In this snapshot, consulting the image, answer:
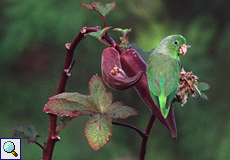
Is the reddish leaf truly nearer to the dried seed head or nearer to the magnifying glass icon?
the dried seed head

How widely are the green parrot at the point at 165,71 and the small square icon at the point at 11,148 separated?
232mm

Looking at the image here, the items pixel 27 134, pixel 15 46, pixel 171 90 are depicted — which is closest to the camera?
pixel 171 90

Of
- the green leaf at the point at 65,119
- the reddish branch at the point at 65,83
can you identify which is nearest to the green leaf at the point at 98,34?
the reddish branch at the point at 65,83

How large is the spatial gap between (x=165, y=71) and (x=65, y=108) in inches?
4.3

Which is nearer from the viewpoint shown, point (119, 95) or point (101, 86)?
point (101, 86)

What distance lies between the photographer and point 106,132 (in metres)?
0.34

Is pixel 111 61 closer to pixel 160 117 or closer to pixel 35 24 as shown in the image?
pixel 160 117

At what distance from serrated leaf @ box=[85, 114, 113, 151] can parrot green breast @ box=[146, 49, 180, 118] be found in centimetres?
7

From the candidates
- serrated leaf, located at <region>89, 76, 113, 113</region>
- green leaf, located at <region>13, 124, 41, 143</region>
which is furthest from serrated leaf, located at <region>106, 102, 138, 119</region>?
green leaf, located at <region>13, 124, 41, 143</region>

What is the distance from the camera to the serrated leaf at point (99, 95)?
375mm

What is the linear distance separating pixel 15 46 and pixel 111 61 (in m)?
0.50

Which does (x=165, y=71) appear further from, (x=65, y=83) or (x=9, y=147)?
(x=9, y=147)

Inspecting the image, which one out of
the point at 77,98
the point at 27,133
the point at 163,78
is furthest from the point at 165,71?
the point at 27,133

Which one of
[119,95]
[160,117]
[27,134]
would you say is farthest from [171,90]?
[119,95]
